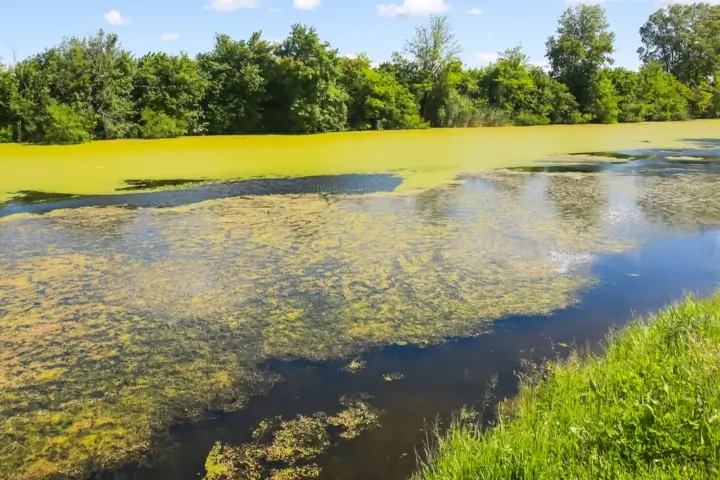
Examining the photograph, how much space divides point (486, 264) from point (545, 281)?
48 centimetres

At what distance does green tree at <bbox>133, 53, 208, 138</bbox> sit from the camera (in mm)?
15320

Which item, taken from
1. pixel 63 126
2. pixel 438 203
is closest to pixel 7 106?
pixel 63 126

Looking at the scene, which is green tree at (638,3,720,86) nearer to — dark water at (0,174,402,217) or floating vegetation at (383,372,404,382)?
dark water at (0,174,402,217)

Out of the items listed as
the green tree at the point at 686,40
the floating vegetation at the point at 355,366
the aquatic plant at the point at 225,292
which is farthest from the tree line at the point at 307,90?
the floating vegetation at the point at 355,366

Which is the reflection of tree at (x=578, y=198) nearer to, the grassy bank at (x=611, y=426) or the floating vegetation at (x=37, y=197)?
the grassy bank at (x=611, y=426)

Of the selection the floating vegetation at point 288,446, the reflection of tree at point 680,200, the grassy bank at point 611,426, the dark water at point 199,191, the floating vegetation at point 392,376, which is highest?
the dark water at point 199,191

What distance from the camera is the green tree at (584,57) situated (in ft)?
80.0

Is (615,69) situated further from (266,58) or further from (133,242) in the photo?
(133,242)

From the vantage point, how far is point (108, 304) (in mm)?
3307

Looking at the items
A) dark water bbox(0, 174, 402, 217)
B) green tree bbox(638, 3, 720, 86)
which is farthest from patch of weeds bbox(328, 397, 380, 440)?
green tree bbox(638, 3, 720, 86)

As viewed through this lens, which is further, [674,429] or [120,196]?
[120,196]

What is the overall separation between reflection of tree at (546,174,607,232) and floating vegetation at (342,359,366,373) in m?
3.13

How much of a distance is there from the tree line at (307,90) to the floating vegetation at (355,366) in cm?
1256

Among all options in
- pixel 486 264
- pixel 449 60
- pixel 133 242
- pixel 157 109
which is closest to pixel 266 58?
pixel 157 109
